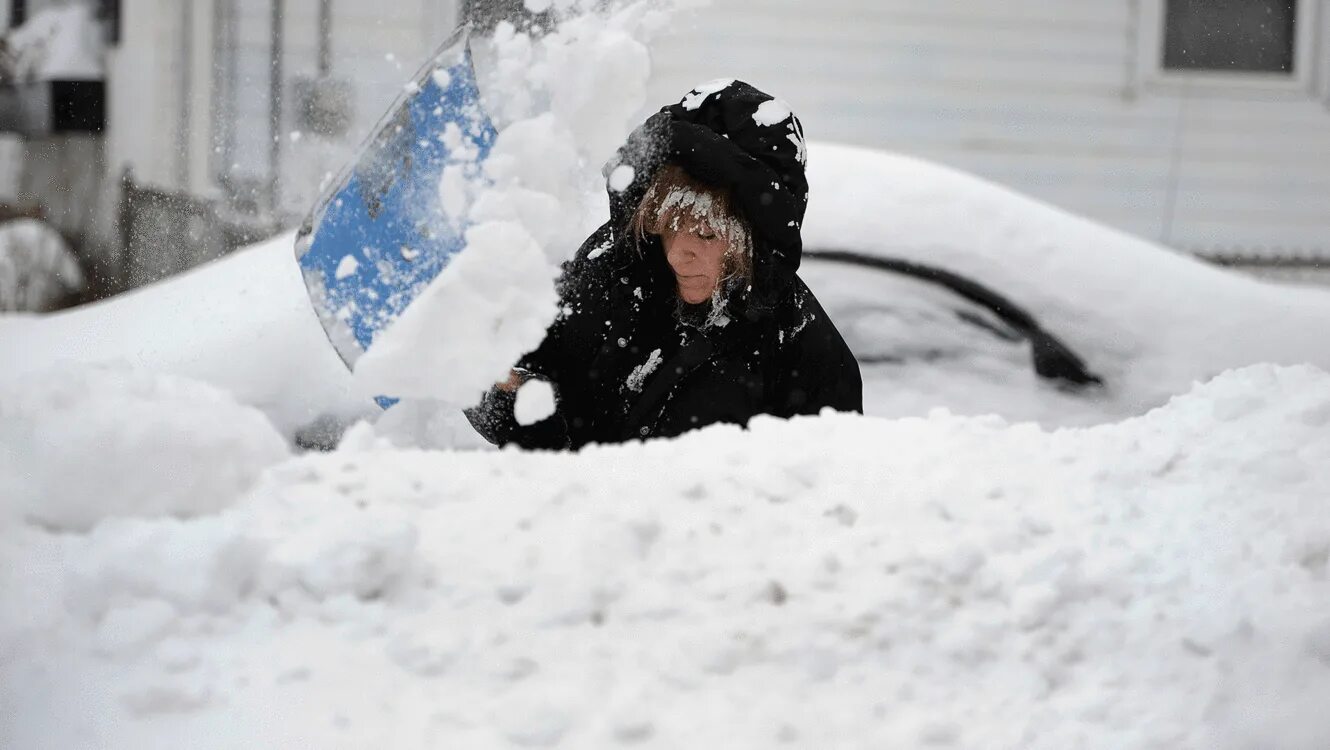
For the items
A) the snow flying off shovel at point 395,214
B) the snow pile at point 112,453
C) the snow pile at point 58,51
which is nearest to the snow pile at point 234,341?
the snow flying off shovel at point 395,214

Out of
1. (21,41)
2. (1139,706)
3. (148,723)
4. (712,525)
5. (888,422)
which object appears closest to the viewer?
(148,723)

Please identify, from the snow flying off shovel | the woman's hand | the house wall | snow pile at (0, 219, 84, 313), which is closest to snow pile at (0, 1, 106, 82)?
snow pile at (0, 219, 84, 313)

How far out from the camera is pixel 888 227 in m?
2.82

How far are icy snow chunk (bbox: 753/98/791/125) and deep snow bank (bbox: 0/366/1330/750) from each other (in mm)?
A: 777

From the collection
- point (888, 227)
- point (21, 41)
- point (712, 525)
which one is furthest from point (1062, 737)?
point (21, 41)

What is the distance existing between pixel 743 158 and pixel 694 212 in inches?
5.5

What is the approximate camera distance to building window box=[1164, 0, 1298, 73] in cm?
700

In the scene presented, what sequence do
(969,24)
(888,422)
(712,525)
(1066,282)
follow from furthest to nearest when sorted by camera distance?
(969,24) < (1066,282) < (888,422) < (712,525)

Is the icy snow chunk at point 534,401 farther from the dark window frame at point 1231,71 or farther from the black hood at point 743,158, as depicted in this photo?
the dark window frame at point 1231,71

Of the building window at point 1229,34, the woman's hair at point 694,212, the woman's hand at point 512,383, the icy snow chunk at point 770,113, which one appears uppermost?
the building window at point 1229,34

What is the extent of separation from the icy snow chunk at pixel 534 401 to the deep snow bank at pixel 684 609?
0.77 feet

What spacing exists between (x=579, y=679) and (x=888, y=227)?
194cm

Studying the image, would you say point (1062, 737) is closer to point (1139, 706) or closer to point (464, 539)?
point (1139, 706)

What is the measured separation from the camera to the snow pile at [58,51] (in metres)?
9.07
